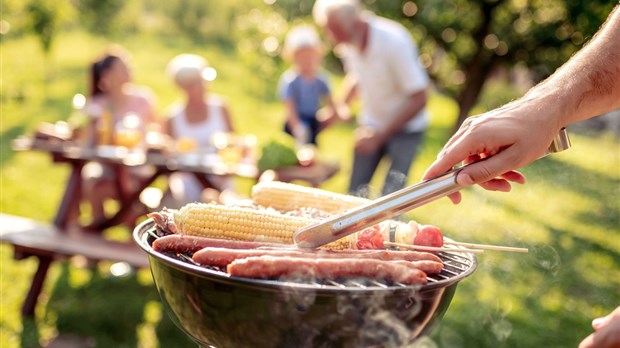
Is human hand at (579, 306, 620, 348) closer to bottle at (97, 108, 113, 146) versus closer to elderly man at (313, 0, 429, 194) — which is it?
elderly man at (313, 0, 429, 194)

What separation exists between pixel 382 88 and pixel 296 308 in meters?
4.31

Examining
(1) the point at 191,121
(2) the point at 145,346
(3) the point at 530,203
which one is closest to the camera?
(2) the point at 145,346

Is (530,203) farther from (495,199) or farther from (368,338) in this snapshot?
(368,338)

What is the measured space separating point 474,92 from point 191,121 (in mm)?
7590

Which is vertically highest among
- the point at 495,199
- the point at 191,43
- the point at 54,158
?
the point at 54,158

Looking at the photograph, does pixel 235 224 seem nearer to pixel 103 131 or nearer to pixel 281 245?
pixel 281 245

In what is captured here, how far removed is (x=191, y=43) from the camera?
25469 millimetres

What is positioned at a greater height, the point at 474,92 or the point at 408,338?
the point at 408,338

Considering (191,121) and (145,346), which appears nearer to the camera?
(145,346)

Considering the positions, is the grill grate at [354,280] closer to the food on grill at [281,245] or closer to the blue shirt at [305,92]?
the food on grill at [281,245]

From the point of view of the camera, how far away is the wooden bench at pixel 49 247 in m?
5.04

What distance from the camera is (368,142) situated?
6.12 meters

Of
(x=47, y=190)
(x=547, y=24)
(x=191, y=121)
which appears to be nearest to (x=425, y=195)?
(x=191, y=121)

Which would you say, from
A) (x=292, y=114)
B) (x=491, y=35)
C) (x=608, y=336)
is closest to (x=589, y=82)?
(x=608, y=336)
